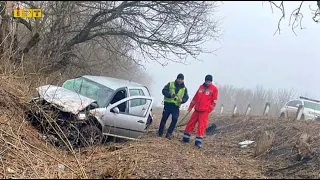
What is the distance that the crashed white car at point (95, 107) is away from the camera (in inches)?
309

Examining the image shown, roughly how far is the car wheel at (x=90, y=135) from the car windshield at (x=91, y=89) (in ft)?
2.15

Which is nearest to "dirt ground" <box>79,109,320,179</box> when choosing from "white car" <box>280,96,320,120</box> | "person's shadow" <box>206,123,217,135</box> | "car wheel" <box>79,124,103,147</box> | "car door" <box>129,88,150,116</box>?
"car wheel" <box>79,124,103,147</box>

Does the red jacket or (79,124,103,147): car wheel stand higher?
the red jacket

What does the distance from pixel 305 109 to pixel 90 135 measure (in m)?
10.9

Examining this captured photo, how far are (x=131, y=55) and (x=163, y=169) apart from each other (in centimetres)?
1010

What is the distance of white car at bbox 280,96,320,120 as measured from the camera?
1574 cm

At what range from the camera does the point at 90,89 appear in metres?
9.25

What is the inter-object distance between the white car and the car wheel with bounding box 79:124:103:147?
9578 mm

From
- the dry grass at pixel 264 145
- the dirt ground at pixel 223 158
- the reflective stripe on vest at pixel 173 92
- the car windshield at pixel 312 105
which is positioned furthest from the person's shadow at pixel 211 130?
the car windshield at pixel 312 105

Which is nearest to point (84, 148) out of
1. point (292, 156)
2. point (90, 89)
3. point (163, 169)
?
point (90, 89)

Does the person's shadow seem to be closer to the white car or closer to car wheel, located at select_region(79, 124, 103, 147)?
the white car

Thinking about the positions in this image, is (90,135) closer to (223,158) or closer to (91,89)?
(91,89)

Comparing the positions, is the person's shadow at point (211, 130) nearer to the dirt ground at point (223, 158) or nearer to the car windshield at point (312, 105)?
the dirt ground at point (223, 158)

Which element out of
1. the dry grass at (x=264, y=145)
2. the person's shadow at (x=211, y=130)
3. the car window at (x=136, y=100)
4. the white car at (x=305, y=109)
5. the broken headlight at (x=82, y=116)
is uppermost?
the car window at (x=136, y=100)
